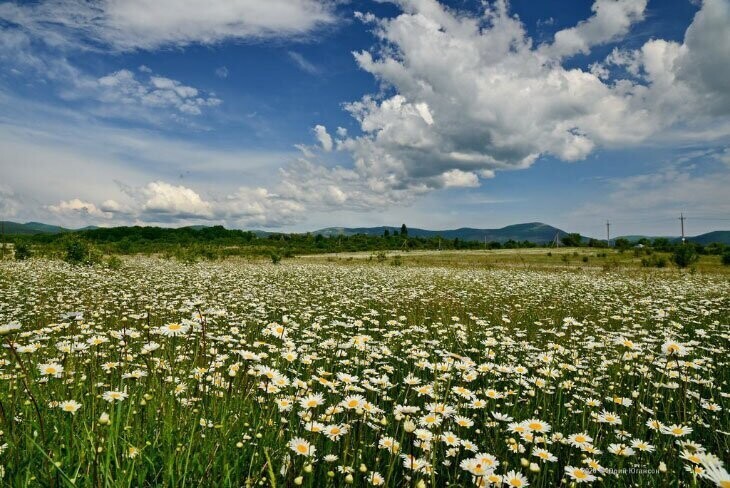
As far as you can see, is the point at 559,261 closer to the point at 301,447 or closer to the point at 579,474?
the point at 579,474

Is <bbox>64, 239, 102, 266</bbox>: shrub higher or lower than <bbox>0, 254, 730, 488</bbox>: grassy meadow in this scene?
higher

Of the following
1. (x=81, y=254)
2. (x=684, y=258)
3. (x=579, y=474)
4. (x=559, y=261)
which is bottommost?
(x=559, y=261)

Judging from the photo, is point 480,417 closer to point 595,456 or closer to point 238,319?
A: point 595,456

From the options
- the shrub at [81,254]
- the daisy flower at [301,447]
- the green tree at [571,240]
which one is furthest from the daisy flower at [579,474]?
the green tree at [571,240]

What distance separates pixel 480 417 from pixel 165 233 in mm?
92202

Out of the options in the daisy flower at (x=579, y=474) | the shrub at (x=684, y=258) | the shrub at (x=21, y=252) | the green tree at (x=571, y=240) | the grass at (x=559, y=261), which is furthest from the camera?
the green tree at (x=571, y=240)

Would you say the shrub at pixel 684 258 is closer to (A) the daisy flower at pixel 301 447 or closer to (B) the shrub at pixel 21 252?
(A) the daisy flower at pixel 301 447

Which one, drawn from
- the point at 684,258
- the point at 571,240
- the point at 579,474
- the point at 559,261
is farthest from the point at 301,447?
the point at 571,240

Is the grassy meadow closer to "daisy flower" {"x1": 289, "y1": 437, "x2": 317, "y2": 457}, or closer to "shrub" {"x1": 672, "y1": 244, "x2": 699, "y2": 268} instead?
"daisy flower" {"x1": 289, "y1": 437, "x2": 317, "y2": 457}

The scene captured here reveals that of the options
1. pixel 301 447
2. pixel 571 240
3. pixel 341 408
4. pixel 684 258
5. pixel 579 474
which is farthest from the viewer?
pixel 571 240

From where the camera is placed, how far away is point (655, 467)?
10.1 ft

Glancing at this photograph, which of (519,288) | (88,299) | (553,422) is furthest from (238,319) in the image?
(519,288)

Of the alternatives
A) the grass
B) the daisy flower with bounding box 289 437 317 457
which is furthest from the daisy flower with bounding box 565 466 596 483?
the grass

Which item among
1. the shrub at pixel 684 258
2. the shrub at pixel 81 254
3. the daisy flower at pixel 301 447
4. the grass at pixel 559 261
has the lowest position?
the grass at pixel 559 261
